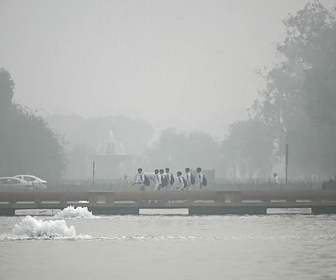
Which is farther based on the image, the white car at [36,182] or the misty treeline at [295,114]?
the misty treeline at [295,114]

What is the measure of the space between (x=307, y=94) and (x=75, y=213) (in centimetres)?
4373

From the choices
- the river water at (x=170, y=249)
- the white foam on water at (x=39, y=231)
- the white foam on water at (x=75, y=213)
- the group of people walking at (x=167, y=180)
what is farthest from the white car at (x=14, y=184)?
the white foam on water at (x=39, y=231)

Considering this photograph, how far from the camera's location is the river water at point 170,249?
33.4m

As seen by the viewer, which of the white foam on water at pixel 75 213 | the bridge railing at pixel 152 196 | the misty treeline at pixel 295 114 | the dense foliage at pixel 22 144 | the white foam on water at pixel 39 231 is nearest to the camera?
the white foam on water at pixel 39 231

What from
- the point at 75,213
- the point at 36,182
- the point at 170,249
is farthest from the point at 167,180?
the point at 170,249

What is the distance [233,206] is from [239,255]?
2700 centimetres

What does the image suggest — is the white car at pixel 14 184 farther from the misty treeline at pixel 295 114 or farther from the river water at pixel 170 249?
the river water at pixel 170 249

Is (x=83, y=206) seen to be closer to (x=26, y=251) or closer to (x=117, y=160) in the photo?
(x=26, y=251)

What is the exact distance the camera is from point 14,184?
9444cm

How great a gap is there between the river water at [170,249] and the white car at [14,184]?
32487 mm

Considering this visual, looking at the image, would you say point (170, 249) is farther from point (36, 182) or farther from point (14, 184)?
point (36, 182)

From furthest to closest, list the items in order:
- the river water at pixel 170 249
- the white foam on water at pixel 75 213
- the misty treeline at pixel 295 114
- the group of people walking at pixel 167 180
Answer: the misty treeline at pixel 295 114 → the group of people walking at pixel 167 180 → the white foam on water at pixel 75 213 → the river water at pixel 170 249

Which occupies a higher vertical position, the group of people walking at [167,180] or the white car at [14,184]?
the white car at [14,184]

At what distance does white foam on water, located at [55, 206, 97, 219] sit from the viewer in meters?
63.0
